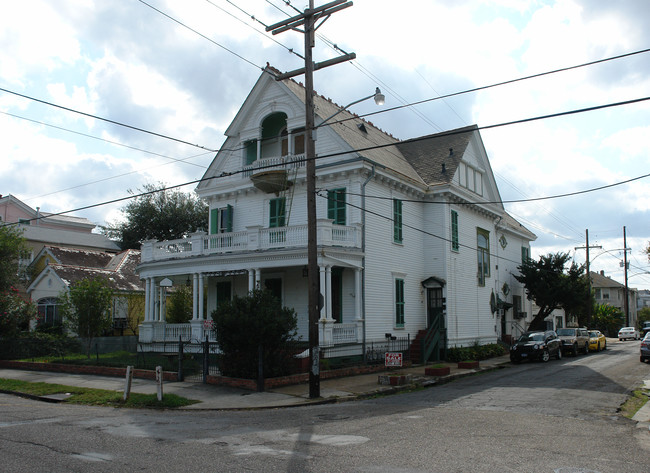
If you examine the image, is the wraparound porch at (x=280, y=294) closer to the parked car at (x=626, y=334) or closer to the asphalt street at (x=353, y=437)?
the asphalt street at (x=353, y=437)

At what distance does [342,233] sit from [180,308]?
14.0 meters

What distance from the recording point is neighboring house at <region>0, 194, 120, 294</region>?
45688 millimetres

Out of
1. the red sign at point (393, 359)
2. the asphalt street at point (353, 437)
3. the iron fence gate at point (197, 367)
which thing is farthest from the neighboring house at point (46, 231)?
the asphalt street at point (353, 437)

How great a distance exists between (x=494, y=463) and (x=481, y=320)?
23.4m

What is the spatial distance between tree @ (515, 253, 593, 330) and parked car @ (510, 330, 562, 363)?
27.9 feet

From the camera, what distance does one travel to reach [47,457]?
7895 mm

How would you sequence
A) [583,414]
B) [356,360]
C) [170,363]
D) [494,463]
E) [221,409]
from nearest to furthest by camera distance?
1. [494,463]
2. [583,414]
3. [221,409]
4. [170,363]
5. [356,360]

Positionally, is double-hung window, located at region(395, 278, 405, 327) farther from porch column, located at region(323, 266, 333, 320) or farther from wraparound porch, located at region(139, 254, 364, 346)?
porch column, located at region(323, 266, 333, 320)

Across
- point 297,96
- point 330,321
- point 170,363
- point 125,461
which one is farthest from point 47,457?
point 297,96

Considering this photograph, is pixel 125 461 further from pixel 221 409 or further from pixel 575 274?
pixel 575 274

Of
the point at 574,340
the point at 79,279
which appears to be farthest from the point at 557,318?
the point at 79,279

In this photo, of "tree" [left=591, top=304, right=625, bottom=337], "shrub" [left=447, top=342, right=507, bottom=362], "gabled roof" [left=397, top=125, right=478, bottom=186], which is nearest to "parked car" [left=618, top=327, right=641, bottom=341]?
"tree" [left=591, top=304, right=625, bottom=337]

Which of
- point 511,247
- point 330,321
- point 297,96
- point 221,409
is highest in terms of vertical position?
point 297,96

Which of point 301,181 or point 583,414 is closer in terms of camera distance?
point 583,414
